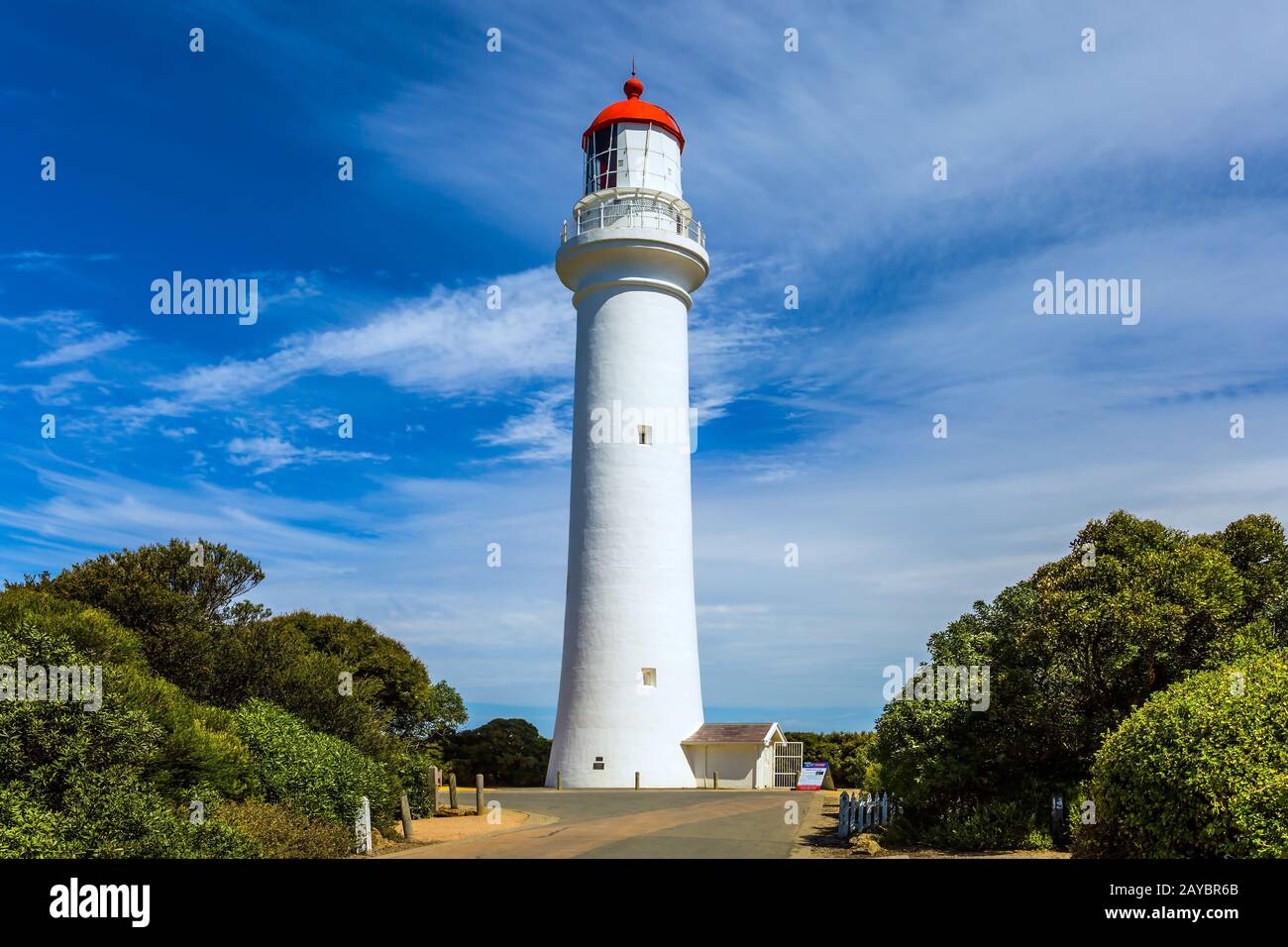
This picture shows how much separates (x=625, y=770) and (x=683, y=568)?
24.2 ft

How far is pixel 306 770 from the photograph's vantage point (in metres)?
18.7

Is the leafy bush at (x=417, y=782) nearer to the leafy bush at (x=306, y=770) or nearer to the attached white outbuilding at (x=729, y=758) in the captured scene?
the leafy bush at (x=306, y=770)

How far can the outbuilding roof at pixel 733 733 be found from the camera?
35688 millimetres

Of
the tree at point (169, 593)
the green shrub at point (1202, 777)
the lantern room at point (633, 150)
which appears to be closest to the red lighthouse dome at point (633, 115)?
the lantern room at point (633, 150)

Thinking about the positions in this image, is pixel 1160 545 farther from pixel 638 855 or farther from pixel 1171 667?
pixel 638 855

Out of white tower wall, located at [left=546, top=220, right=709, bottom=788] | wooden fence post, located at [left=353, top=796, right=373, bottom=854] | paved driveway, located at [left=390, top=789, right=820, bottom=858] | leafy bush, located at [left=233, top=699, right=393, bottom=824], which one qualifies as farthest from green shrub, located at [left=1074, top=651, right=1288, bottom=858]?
white tower wall, located at [left=546, top=220, right=709, bottom=788]

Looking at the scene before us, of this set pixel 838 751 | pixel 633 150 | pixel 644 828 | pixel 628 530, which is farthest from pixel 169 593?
pixel 838 751

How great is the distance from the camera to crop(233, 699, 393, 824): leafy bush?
18.2 m

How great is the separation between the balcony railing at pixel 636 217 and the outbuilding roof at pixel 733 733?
18.1 m
